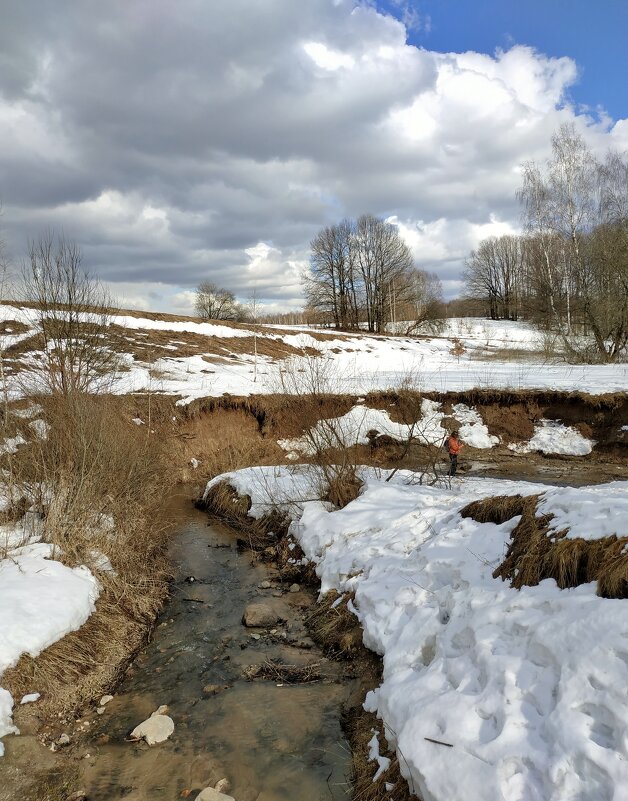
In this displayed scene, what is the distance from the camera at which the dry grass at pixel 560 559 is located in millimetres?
3824

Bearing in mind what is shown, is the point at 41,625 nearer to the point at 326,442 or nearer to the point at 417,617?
the point at 417,617

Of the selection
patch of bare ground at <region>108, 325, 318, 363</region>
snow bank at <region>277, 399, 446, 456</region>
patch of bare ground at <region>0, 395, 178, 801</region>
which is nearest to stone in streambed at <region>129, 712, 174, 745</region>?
patch of bare ground at <region>0, 395, 178, 801</region>

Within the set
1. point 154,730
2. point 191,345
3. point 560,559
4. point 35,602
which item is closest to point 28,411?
point 35,602

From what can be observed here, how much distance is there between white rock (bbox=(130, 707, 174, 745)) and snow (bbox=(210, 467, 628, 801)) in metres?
2.04

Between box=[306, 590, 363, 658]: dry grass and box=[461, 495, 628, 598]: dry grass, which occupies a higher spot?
box=[461, 495, 628, 598]: dry grass

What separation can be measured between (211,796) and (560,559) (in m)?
3.54

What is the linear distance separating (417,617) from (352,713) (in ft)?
3.78

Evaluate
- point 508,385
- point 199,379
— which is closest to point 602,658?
point 508,385

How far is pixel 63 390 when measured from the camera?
35.9ft

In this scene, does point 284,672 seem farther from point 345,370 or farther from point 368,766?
point 345,370

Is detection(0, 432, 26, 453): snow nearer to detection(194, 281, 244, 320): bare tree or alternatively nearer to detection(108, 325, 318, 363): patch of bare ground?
detection(108, 325, 318, 363): patch of bare ground

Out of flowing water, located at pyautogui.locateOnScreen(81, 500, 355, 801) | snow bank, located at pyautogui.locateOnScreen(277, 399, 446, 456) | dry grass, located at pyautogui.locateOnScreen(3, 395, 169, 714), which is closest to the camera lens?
flowing water, located at pyautogui.locateOnScreen(81, 500, 355, 801)

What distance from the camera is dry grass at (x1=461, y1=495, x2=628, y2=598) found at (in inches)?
151

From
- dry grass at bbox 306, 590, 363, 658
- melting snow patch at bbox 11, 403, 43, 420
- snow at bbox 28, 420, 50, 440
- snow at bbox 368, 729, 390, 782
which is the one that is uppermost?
melting snow patch at bbox 11, 403, 43, 420
